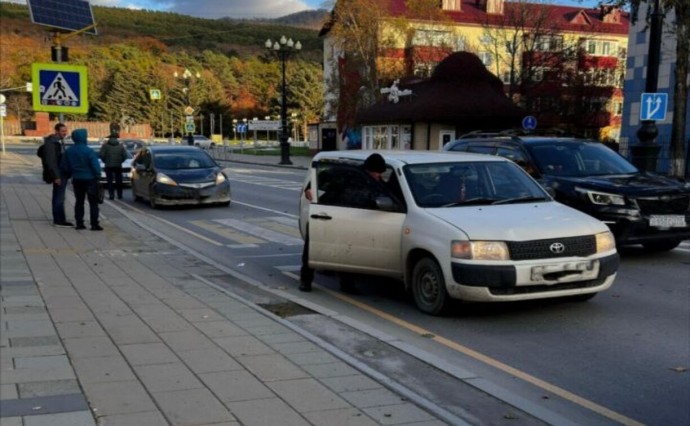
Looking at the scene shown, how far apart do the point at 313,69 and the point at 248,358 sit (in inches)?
4436

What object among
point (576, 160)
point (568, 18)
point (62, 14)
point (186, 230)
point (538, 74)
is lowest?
point (186, 230)

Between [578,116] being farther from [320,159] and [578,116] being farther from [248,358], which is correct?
[248,358]

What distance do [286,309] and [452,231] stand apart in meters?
1.96

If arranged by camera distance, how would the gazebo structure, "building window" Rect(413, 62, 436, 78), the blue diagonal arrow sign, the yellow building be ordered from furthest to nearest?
1. "building window" Rect(413, 62, 436, 78)
2. the yellow building
3. the gazebo structure
4. the blue diagonal arrow sign

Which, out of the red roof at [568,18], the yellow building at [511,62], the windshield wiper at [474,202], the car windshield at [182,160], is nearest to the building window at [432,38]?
the yellow building at [511,62]

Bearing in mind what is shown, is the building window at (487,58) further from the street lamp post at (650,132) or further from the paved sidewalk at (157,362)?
the paved sidewalk at (157,362)

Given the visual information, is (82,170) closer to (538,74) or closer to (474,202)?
(474,202)

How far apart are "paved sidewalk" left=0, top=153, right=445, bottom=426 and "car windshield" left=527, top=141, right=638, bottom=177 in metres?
5.65

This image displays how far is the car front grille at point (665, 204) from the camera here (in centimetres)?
910

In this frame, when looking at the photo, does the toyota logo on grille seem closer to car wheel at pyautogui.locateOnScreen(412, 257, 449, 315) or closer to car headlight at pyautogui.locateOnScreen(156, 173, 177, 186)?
car wheel at pyautogui.locateOnScreen(412, 257, 449, 315)

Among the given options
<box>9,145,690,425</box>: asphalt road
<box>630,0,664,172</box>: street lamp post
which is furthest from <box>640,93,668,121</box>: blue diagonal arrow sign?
<box>9,145,690,425</box>: asphalt road

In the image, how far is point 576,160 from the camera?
33.7ft

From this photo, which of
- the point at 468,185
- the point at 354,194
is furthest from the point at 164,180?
the point at 468,185

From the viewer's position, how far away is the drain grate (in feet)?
22.0
